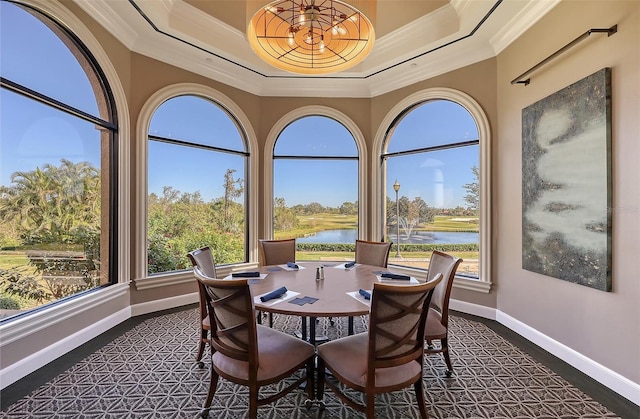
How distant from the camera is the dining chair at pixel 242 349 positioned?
1562 millimetres

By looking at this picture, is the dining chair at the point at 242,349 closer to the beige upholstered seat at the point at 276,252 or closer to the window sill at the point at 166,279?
the beige upholstered seat at the point at 276,252

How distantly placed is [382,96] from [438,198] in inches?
72.3

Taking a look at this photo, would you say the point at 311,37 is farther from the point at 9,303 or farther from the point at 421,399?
the point at 9,303

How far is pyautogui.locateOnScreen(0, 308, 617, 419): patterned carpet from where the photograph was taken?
1912 mm

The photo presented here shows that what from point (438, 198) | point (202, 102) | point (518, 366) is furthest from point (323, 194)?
point (518, 366)

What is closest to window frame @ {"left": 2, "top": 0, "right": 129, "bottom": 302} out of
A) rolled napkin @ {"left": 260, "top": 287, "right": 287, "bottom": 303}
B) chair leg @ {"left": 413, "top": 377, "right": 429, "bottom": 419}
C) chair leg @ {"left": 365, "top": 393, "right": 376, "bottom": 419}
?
rolled napkin @ {"left": 260, "top": 287, "right": 287, "bottom": 303}

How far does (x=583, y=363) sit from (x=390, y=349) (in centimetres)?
Result: 202

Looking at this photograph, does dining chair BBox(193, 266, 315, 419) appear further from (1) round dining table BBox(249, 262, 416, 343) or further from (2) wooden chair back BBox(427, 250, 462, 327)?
(2) wooden chair back BBox(427, 250, 462, 327)

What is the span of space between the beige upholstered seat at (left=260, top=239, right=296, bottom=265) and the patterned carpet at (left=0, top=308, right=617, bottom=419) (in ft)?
3.82

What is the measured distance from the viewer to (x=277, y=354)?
1765 millimetres

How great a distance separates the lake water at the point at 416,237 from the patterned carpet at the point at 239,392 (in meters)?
1.54

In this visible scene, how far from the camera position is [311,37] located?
2.28 m

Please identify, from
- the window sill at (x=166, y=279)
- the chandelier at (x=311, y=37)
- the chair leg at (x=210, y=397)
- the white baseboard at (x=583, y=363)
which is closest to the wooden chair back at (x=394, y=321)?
the chair leg at (x=210, y=397)

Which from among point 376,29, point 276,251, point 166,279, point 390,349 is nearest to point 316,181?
point 276,251
